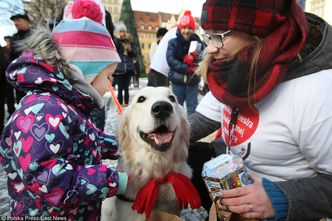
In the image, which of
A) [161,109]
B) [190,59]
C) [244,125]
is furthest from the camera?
[190,59]

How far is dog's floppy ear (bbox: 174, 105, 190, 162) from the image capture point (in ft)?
6.75

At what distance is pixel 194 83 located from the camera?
4.96 metres

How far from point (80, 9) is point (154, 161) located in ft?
3.29

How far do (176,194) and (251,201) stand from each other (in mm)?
638

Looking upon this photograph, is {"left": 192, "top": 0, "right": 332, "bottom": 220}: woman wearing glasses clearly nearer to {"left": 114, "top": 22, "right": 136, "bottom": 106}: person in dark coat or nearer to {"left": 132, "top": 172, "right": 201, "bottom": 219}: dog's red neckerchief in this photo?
{"left": 132, "top": 172, "right": 201, "bottom": 219}: dog's red neckerchief

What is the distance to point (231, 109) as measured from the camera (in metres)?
1.68

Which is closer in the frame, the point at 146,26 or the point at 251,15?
the point at 251,15

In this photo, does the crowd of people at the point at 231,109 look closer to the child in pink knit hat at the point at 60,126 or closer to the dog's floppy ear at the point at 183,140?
the child in pink knit hat at the point at 60,126

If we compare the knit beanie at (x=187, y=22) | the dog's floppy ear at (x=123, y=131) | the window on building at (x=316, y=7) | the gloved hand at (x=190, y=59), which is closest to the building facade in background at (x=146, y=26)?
the window on building at (x=316, y=7)

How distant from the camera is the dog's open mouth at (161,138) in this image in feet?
6.10

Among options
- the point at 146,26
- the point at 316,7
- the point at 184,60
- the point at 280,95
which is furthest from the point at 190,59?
the point at 146,26

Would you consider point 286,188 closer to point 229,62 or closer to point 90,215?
point 229,62

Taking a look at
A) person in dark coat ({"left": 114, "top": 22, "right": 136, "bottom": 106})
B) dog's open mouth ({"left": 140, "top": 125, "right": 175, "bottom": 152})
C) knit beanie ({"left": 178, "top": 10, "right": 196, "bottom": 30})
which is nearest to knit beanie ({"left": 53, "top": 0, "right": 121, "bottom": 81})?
dog's open mouth ({"left": 140, "top": 125, "right": 175, "bottom": 152})

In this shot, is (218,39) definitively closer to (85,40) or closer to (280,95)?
(280,95)
